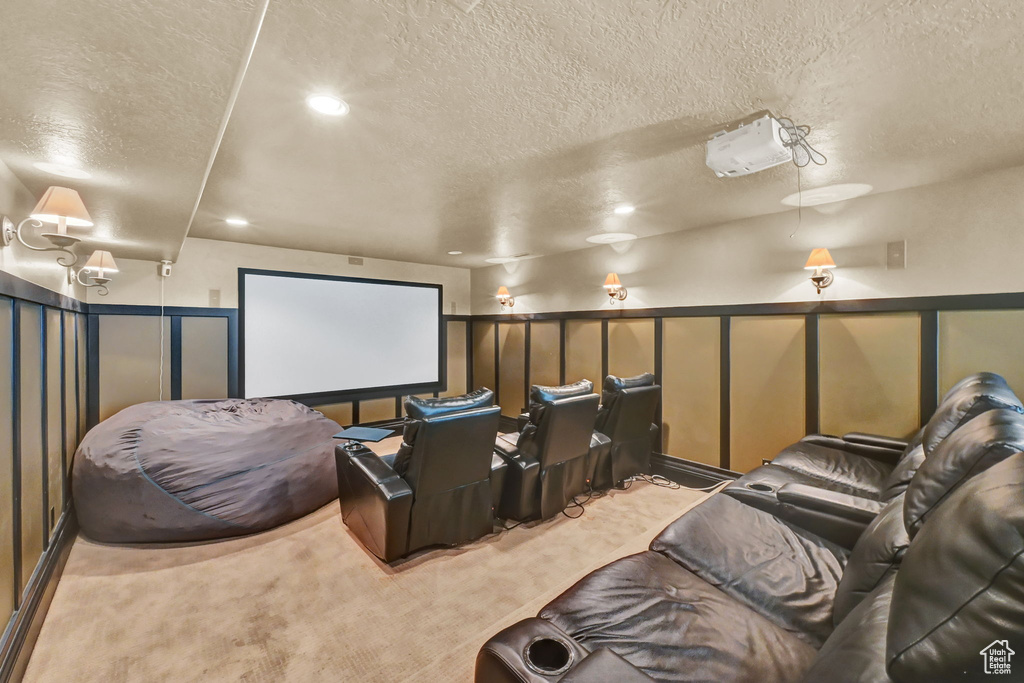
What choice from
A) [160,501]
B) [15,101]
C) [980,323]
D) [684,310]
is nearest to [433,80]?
[15,101]

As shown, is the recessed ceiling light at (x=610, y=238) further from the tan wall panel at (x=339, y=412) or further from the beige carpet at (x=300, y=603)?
the tan wall panel at (x=339, y=412)

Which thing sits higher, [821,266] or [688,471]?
[821,266]

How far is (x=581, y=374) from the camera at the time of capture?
5180 mm

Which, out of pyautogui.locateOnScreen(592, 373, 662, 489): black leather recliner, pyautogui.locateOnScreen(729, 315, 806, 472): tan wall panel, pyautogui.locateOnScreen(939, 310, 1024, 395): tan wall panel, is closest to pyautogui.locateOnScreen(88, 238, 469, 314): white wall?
pyautogui.locateOnScreen(592, 373, 662, 489): black leather recliner

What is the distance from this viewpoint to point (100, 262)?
10.4ft

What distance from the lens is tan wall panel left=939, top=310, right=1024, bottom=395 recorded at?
2.52 meters

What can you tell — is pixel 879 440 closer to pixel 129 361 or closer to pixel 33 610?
pixel 33 610

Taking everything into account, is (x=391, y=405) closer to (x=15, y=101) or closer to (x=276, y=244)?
(x=276, y=244)

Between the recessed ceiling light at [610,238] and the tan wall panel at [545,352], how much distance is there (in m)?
1.24

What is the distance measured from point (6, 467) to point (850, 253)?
197 inches

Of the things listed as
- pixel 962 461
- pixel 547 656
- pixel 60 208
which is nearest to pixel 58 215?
pixel 60 208

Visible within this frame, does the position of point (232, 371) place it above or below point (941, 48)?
below

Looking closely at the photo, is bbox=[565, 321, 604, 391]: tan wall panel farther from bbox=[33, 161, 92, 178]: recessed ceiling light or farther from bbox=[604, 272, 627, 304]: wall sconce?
bbox=[33, 161, 92, 178]: recessed ceiling light

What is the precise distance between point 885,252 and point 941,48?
2027mm
